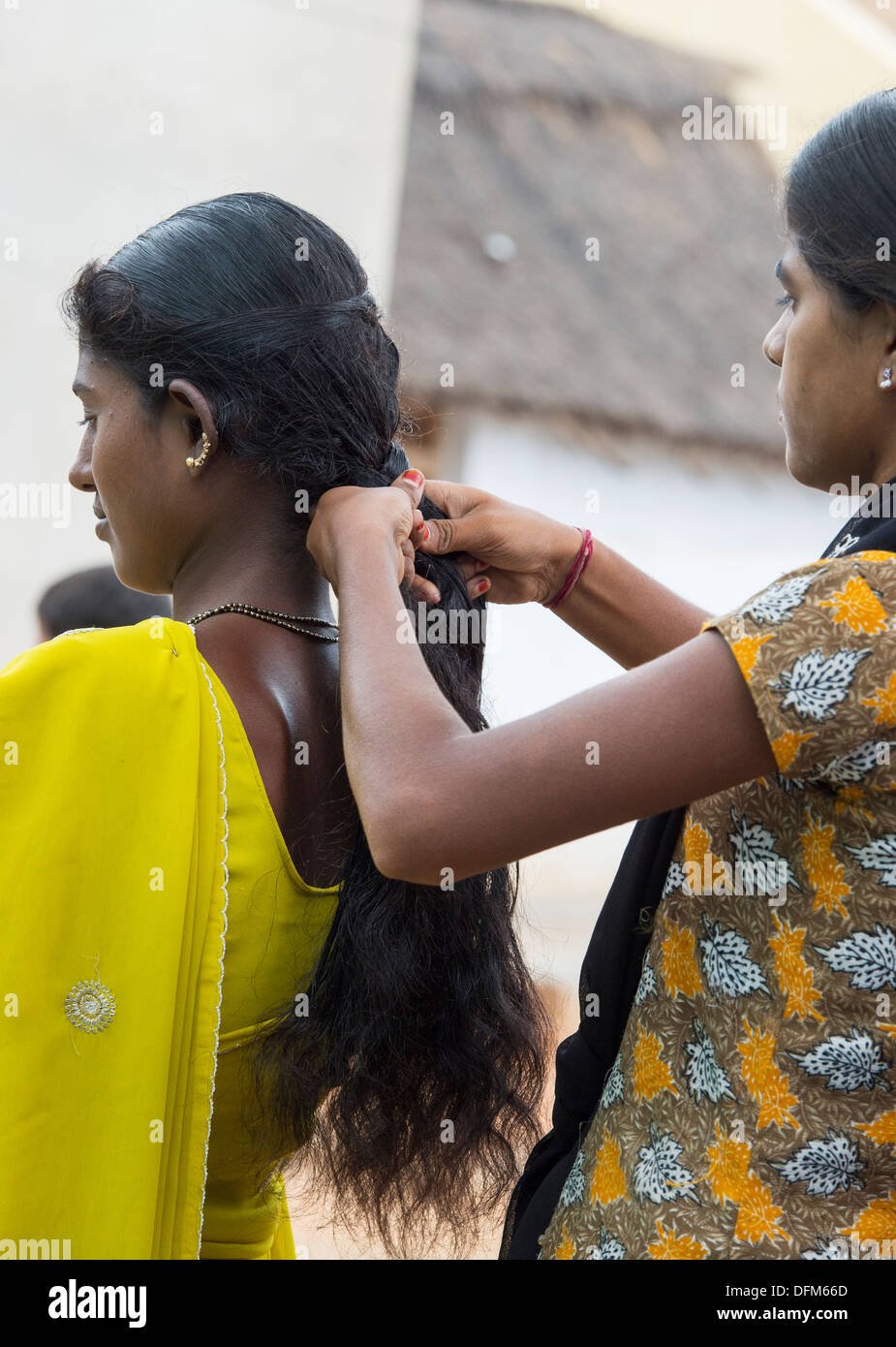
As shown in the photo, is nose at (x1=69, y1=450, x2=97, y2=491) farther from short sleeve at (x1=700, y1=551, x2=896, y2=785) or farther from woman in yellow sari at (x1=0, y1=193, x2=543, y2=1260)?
short sleeve at (x1=700, y1=551, x2=896, y2=785)

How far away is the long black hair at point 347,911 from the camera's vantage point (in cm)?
153

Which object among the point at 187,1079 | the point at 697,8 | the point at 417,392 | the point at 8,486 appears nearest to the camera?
the point at 187,1079

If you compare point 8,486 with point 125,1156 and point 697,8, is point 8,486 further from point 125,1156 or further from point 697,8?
point 697,8

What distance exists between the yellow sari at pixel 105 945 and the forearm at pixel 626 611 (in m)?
0.66

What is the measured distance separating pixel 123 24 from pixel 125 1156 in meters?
5.58

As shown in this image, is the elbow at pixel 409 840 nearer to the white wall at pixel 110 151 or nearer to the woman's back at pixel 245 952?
the woman's back at pixel 245 952

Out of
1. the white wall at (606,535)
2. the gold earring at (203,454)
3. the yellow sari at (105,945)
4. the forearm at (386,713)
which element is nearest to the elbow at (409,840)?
the forearm at (386,713)

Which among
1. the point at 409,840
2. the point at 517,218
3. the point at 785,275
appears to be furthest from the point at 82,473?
the point at 517,218

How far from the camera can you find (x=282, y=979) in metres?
1.57

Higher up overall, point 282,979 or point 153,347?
point 153,347

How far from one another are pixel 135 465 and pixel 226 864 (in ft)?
1.60

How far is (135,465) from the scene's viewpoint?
5.23 ft

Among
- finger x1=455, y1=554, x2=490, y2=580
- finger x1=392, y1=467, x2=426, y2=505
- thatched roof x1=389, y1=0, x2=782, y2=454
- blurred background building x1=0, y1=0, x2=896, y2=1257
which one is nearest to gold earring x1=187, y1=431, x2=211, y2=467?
finger x1=392, y1=467, x2=426, y2=505

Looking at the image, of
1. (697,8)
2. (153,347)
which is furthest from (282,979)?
(697,8)
